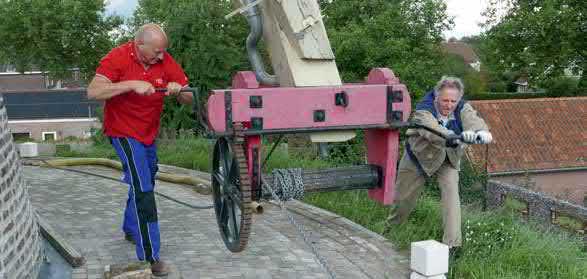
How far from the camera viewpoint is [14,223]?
14.0 ft

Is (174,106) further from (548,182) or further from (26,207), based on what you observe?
(548,182)

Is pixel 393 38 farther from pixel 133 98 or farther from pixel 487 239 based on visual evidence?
pixel 133 98

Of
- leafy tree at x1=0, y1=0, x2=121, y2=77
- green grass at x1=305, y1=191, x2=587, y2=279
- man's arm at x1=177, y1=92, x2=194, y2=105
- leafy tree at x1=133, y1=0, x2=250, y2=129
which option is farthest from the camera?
leafy tree at x1=0, y1=0, x2=121, y2=77

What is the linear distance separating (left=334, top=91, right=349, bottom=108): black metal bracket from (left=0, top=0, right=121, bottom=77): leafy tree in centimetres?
2674

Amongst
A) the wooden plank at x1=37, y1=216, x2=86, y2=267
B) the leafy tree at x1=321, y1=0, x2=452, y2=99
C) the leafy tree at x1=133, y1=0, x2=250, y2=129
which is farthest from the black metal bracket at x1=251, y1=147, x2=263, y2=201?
the leafy tree at x1=321, y1=0, x2=452, y2=99

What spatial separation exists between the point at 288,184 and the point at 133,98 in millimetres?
1244

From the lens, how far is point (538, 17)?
2412 cm

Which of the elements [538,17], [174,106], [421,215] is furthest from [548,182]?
[421,215]

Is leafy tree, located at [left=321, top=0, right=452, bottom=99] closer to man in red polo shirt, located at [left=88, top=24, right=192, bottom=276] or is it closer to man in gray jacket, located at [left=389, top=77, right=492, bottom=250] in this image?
man in gray jacket, located at [left=389, top=77, right=492, bottom=250]

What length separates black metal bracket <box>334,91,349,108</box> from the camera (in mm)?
3672

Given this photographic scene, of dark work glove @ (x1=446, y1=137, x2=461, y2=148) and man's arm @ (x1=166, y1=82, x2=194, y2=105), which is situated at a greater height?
man's arm @ (x1=166, y1=82, x2=194, y2=105)

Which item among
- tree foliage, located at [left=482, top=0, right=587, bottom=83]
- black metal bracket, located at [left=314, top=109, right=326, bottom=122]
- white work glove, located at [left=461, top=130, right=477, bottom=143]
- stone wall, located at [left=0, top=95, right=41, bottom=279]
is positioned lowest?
stone wall, located at [left=0, top=95, right=41, bottom=279]

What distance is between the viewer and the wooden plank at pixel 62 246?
484 centimetres

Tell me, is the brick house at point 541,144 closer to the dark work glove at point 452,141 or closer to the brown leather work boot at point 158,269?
the dark work glove at point 452,141
